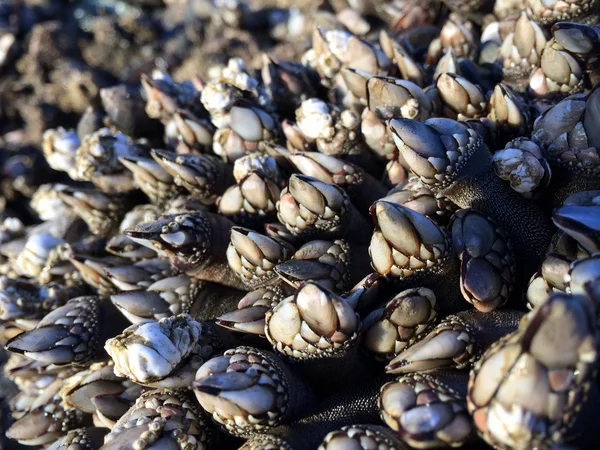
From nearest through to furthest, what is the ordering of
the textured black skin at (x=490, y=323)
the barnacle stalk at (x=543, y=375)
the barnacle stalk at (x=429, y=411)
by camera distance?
the barnacle stalk at (x=543, y=375) < the barnacle stalk at (x=429, y=411) < the textured black skin at (x=490, y=323)

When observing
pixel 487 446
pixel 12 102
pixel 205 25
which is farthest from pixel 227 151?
pixel 12 102

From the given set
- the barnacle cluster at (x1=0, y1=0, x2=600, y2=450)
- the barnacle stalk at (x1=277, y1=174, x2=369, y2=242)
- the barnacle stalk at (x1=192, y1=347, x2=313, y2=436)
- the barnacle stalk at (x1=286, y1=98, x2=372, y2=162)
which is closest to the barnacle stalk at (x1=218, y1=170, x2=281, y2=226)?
the barnacle cluster at (x1=0, y1=0, x2=600, y2=450)

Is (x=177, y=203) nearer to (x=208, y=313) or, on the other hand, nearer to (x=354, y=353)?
(x=208, y=313)

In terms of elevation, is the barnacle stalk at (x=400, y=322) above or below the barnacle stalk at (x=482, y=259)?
below

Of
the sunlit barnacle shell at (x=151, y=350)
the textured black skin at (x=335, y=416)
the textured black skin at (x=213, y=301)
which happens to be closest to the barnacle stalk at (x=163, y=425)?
the sunlit barnacle shell at (x=151, y=350)

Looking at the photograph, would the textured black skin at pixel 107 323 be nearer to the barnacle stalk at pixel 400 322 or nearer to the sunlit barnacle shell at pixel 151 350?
the sunlit barnacle shell at pixel 151 350

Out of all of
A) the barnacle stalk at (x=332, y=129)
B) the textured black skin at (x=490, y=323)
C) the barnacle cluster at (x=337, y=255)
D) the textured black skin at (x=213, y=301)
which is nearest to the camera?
the barnacle cluster at (x=337, y=255)

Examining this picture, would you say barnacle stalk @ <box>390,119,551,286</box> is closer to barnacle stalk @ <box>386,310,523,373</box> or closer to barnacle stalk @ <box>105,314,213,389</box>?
barnacle stalk @ <box>386,310,523,373</box>
